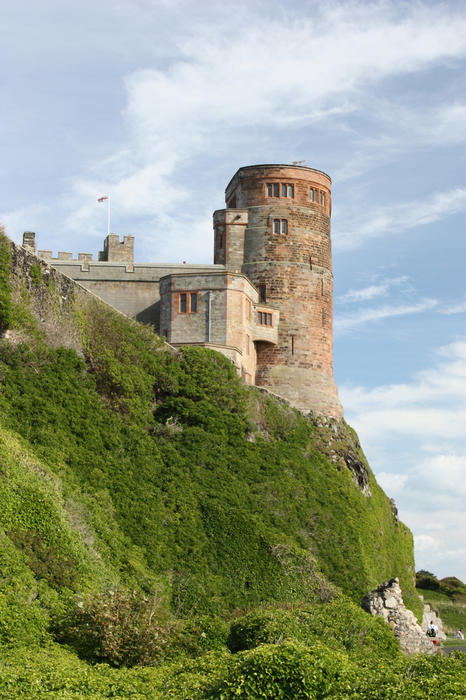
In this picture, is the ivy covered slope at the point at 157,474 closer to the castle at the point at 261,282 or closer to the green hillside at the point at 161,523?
the green hillside at the point at 161,523

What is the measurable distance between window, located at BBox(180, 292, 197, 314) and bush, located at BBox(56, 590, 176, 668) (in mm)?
23572

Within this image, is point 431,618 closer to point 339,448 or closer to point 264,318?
point 339,448

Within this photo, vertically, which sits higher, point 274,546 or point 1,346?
point 1,346

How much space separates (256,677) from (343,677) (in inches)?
63.5

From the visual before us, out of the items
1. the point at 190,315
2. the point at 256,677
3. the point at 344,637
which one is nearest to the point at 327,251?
the point at 190,315

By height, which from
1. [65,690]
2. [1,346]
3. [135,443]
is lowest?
[65,690]

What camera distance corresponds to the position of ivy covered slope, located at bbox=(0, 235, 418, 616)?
24.9m

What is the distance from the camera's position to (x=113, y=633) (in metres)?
19.1

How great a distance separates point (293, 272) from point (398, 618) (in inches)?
841

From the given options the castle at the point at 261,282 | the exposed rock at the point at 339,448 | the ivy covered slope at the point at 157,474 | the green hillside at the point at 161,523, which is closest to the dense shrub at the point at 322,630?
the green hillside at the point at 161,523

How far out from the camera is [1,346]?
2822 centimetres

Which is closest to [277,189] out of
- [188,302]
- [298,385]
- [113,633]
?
[188,302]

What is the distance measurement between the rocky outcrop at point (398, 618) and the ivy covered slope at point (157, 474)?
200 centimetres

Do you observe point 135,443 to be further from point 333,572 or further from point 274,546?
point 333,572
